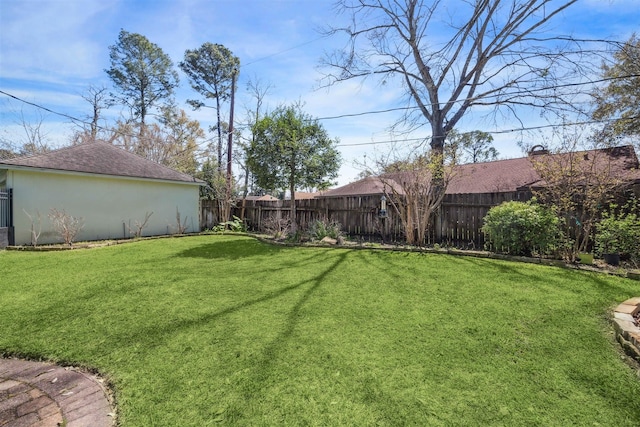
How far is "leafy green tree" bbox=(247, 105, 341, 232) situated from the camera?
9531 millimetres

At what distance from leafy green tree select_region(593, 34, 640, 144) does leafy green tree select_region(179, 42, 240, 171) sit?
69.4 ft

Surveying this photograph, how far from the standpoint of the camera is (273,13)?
9.14 metres

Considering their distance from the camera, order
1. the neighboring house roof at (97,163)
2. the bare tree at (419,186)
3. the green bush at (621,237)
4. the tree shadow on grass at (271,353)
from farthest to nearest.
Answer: the neighboring house roof at (97,163) → the bare tree at (419,186) → the green bush at (621,237) → the tree shadow on grass at (271,353)

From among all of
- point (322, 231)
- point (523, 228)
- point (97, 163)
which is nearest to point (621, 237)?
point (523, 228)

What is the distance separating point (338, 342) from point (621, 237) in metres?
6.23

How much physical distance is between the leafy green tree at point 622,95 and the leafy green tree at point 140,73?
25350 mm

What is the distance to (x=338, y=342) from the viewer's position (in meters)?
2.84

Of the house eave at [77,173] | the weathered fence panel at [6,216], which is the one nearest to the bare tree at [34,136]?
the house eave at [77,173]

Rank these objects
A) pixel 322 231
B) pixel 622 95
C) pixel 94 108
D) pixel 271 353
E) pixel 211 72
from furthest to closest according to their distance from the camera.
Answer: pixel 211 72 < pixel 94 108 < pixel 622 95 < pixel 322 231 < pixel 271 353

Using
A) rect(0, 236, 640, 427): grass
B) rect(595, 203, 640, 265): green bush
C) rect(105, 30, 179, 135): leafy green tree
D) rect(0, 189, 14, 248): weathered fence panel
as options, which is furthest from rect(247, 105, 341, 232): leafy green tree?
rect(105, 30, 179, 135): leafy green tree

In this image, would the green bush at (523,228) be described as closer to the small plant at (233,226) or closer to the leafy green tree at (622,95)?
the leafy green tree at (622,95)

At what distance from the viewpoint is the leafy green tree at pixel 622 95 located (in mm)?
10906

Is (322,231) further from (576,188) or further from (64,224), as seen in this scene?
(64,224)

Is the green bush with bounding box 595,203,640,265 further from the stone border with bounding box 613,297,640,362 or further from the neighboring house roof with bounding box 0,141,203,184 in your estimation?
the neighboring house roof with bounding box 0,141,203,184
